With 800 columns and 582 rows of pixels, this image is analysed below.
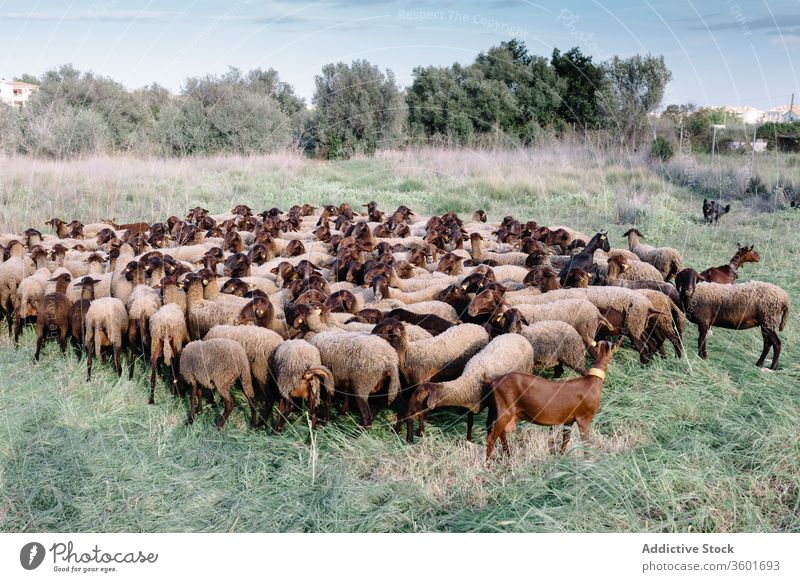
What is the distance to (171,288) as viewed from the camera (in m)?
9.16

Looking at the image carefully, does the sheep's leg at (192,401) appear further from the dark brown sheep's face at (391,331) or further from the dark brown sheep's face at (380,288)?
the dark brown sheep's face at (380,288)

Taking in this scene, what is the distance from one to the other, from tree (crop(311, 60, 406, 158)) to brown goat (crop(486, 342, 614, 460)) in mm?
23368

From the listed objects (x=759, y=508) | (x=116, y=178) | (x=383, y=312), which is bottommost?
(x=759, y=508)

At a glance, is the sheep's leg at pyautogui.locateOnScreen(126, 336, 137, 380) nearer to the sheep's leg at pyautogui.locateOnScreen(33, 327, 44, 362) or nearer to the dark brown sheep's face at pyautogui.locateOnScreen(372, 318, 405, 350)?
the sheep's leg at pyautogui.locateOnScreen(33, 327, 44, 362)

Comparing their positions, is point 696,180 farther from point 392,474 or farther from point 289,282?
point 392,474

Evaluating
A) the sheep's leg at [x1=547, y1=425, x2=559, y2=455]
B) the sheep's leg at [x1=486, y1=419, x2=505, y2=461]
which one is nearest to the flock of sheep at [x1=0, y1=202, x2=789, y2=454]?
the sheep's leg at [x1=486, y1=419, x2=505, y2=461]

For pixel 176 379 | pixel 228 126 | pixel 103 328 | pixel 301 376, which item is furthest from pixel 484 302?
pixel 228 126

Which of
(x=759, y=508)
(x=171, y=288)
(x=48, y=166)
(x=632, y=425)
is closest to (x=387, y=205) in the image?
(x=48, y=166)

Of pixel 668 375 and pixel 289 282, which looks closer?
pixel 668 375

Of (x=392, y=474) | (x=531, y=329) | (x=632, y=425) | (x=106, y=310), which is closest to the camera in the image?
(x=392, y=474)

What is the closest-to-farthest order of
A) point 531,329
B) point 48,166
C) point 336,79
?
1. point 531,329
2. point 48,166
3. point 336,79

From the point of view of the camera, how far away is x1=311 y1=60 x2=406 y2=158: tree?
2922 centimetres

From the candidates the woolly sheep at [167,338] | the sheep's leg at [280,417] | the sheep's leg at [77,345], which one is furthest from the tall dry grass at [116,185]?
the sheep's leg at [280,417]

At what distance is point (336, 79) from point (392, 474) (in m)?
26.1
